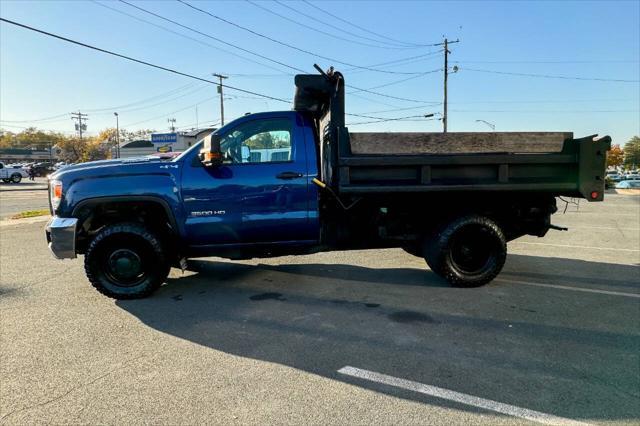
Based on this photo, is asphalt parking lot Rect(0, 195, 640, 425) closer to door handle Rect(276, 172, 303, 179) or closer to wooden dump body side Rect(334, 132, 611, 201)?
wooden dump body side Rect(334, 132, 611, 201)

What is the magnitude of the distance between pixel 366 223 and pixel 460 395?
10.1 feet

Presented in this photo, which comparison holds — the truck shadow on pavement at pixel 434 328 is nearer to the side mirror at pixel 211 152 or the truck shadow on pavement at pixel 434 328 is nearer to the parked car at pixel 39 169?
the side mirror at pixel 211 152

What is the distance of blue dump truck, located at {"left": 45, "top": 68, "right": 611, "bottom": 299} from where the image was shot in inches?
199

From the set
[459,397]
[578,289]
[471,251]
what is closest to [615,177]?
[578,289]

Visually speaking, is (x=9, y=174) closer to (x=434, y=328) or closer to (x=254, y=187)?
(x=254, y=187)

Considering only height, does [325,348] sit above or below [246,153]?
below

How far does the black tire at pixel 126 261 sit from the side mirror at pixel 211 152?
1.10m

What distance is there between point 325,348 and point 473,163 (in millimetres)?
2924

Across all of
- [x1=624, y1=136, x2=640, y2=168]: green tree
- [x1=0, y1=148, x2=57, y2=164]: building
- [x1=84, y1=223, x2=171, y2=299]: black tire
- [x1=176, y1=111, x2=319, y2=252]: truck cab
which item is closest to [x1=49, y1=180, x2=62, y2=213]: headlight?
[x1=84, y1=223, x2=171, y2=299]: black tire

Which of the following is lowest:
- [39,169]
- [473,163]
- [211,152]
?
[473,163]

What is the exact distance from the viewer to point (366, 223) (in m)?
5.77

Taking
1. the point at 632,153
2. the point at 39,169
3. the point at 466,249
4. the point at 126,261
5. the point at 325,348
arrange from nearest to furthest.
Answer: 1. the point at 325,348
2. the point at 126,261
3. the point at 466,249
4. the point at 39,169
5. the point at 632,153

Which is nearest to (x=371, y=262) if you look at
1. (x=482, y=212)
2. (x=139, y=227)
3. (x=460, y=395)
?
(x=482, y=212)

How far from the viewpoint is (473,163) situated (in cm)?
519
